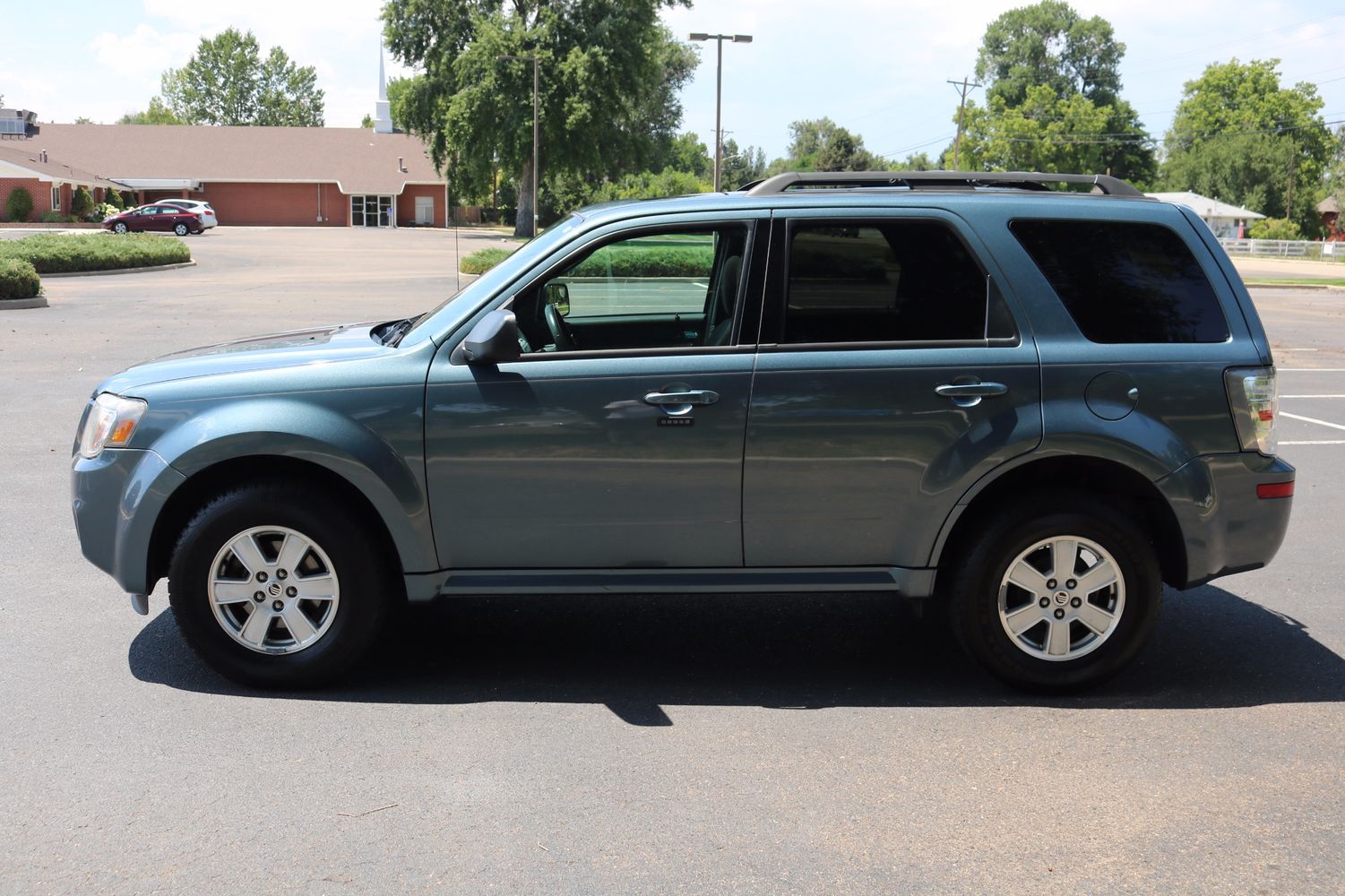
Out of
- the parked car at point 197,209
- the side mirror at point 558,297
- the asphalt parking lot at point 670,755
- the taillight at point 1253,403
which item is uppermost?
the parked car at point 197,209

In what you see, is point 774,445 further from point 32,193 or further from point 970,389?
point 32,193

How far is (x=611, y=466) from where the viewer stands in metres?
4.73

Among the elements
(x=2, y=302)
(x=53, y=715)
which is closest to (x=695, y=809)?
(x=53, y=715)

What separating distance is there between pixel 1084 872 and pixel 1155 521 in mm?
1880

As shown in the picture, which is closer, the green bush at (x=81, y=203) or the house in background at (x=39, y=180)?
the house in background at (x=39, y=180)

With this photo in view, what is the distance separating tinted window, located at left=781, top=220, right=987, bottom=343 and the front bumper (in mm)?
2477

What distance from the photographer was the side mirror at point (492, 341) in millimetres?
4621

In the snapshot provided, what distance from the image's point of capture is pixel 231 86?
126375mm

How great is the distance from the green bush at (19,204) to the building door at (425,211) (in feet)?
80.5

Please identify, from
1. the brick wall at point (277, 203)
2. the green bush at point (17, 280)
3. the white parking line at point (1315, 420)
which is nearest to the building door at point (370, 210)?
the brick wall at point (277, 203)

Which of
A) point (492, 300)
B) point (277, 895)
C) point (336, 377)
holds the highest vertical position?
point (492, 300)

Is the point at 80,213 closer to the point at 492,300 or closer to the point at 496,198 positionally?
the point at 496,198

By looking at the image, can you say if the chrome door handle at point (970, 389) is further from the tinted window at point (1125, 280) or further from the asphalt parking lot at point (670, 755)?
the asphalt parking lot at point (670, 755)

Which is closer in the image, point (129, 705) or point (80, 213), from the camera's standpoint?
point (129, 705)
